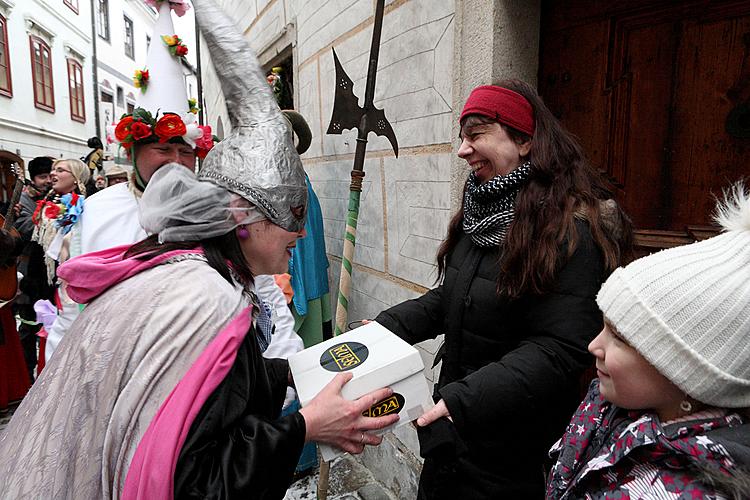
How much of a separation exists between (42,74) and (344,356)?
1782 cm

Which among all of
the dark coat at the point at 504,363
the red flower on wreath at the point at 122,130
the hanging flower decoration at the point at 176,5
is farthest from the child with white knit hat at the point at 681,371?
the hanging flower decoration at the point at 176,5

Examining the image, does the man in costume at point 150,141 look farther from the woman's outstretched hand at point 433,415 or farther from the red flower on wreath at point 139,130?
the woman's outstretched hand at point 433,415

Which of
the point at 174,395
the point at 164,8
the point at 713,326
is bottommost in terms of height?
the point at 174,395

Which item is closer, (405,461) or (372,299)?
(405,461)

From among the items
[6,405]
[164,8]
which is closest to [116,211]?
[164,8]

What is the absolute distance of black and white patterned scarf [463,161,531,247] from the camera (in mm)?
1515

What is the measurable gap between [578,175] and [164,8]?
8.21 ft

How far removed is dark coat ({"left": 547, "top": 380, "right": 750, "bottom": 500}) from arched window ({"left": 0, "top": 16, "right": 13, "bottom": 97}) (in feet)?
52.3

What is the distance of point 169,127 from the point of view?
8.03 ft

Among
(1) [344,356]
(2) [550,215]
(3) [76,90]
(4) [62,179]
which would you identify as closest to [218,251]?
(1) [344,356]

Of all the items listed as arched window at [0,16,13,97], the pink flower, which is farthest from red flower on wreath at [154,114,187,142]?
arched window at [0,16,13,97]

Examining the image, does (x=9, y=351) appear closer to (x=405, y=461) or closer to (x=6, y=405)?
(x=6, y=405)

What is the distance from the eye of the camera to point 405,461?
115 inches

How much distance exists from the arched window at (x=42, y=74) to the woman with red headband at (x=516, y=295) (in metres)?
17.0
